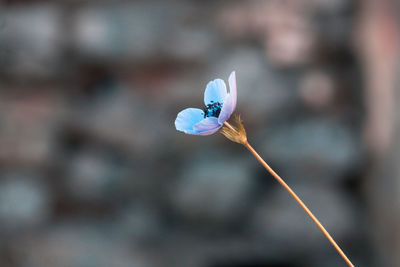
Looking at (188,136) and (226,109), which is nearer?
(226,109)

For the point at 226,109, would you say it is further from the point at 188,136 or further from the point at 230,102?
the point at 188,136

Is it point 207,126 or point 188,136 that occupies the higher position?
point 207,126

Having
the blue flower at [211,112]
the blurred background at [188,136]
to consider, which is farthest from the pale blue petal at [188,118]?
the blurred background at [188,136]

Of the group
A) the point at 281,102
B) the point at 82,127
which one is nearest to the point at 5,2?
the point at 82,127

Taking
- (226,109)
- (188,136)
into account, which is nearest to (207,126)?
(226,109)

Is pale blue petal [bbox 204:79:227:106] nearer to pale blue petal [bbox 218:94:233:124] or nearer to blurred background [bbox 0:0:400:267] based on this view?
pale blue petal [bbox 218:94:233:124]

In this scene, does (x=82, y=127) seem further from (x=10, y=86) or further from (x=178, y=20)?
(x=178, y=20)
